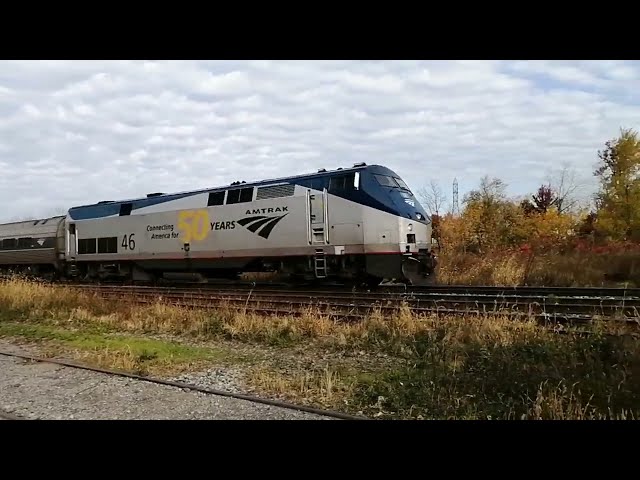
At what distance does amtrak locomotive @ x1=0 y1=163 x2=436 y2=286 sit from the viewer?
14.9 metres

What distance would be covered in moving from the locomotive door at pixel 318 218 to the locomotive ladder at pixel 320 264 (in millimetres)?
295

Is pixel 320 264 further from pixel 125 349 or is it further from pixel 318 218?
pixel 125 349

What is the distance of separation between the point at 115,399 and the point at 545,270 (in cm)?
1552

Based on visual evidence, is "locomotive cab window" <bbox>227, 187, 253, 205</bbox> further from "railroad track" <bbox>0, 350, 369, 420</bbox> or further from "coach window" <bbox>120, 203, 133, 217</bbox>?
"railroad track" <bbox>0, 350, 369, 420</bbox>

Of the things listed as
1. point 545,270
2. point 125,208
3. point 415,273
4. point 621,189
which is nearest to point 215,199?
point 125,208

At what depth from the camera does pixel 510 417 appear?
5.45 metres

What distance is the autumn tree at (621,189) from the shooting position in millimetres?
32250

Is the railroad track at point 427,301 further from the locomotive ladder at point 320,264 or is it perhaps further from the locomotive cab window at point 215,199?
the locomotive cab window at point 215,199

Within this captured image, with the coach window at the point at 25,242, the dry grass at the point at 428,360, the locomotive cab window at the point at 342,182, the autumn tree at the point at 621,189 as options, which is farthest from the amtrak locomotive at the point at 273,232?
the autumn tree at the point at 621,189

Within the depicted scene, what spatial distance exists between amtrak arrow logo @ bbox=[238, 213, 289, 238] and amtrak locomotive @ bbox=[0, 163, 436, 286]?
0.11 ft

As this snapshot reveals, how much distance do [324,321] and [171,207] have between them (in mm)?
11611

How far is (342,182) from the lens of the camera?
1555 centimetres
